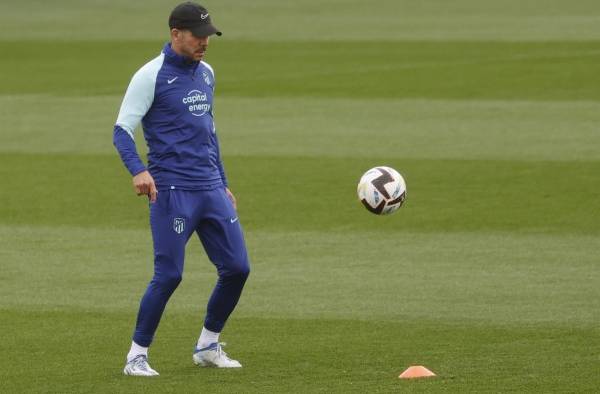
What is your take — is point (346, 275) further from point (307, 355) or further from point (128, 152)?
point (128, 152)

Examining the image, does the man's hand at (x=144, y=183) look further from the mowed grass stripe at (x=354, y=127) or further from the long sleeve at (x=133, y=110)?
the mowed grass stripe at (x=354, y=127)

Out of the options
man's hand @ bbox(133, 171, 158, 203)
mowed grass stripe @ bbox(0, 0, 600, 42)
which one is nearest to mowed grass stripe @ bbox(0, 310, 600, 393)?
man's hand @ bbox(133, 171, 158, 203)

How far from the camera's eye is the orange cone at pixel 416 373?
28.4 feet

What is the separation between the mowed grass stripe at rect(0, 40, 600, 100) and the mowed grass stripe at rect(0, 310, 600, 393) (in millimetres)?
14329

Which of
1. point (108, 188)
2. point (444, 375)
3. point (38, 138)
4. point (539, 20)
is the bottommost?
point (444, 375)

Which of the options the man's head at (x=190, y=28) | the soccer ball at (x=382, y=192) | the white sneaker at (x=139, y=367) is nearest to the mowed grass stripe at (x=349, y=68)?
the soccer ball at (x=382, y=192)

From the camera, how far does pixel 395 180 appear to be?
33.6 ft

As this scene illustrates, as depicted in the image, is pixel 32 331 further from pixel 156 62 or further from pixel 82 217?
pixel 82 217

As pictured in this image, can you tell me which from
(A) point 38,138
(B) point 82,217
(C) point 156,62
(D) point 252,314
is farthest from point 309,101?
(C) point 156,62

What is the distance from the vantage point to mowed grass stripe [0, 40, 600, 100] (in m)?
25.3

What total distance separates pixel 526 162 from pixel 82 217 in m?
5.92

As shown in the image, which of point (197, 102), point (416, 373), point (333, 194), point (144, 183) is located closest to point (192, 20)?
point (197, 102)

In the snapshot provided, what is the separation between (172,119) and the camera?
29.1 ft

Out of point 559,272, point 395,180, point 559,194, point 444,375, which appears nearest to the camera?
point 444,375
